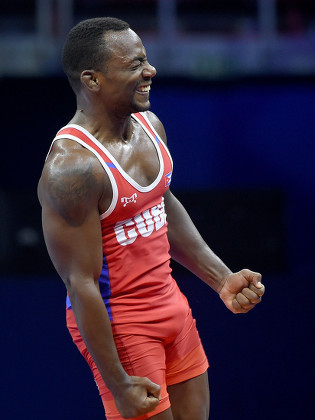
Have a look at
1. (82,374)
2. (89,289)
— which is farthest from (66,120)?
(89,289)

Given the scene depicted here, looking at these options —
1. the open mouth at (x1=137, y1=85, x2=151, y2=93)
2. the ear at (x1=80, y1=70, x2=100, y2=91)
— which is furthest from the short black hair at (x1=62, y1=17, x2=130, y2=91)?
the open mouth at (x1=137, y1=85, x2=151, y2=93)

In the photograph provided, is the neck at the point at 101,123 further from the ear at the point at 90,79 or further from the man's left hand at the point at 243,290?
the man's left hand at the point at 243,290

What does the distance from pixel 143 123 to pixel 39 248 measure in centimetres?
94

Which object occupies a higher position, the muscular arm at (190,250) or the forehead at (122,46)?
the forehead at (122,46)

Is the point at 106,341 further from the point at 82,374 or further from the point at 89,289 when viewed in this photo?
the point at 82,374

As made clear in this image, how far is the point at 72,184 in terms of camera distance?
5.29 feet

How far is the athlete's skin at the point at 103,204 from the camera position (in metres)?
1.62

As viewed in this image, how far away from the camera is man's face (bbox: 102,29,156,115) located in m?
1.71

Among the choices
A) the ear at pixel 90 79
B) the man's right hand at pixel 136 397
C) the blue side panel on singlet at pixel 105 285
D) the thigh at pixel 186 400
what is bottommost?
the thigh at pixel 186 400

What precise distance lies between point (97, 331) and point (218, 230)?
1138 mm

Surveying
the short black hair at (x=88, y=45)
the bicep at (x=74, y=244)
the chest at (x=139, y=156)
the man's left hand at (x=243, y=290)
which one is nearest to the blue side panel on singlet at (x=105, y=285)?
the bicep at (x=74, y=244)

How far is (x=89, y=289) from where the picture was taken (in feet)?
5.35

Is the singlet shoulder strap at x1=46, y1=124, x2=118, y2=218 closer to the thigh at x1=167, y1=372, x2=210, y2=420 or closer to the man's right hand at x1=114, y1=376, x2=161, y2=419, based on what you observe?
the man's right hand at x1=114, y1=376, x2=161, y2=419

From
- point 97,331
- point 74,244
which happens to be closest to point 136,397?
point 97,331
